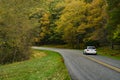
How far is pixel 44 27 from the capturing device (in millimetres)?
80062

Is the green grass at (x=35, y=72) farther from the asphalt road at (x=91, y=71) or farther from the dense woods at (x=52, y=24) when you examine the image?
the dense woods at (x=52, y=24)

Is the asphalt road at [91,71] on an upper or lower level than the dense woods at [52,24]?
lower

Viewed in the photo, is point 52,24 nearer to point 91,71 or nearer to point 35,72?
point 91,71

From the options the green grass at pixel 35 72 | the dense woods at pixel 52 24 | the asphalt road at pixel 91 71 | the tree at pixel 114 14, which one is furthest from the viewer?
the tree at pixel 114 14

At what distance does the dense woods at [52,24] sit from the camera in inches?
942

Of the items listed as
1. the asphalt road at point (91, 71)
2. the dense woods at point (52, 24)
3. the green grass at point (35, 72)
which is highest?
the dense woods at point (52, 24)

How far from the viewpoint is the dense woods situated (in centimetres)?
2394

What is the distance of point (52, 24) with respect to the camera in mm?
78188

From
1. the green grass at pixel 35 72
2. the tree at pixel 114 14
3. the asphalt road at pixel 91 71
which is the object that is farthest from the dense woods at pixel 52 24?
the asphalt road at pixel 91 71

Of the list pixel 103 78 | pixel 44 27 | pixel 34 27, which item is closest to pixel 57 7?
pixel 44 27

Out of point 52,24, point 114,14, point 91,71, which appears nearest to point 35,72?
point 91,71

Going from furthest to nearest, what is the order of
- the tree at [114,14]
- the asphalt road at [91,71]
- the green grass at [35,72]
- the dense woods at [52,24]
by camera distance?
the tree at [114,14], the dense woods at [52,24], the asphalt road at [91,71], the green grass at [35,72]

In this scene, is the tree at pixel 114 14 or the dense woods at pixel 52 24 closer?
the dense woods at pixel 52 24

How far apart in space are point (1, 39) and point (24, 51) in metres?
8.34
